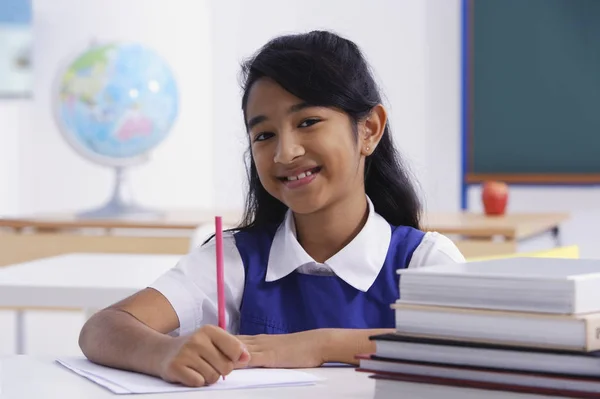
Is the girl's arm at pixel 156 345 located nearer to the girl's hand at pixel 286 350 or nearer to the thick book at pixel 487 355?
the girl's hand at pixel 286 350

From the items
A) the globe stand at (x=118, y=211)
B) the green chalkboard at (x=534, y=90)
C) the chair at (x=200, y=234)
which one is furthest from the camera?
the green chalkboard at (x=534, y=90)

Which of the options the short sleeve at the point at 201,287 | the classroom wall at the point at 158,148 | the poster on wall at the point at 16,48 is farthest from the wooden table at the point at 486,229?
the poster on wall at the point at 16,48

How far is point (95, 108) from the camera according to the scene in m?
3.54

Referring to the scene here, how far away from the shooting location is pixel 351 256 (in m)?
1.44

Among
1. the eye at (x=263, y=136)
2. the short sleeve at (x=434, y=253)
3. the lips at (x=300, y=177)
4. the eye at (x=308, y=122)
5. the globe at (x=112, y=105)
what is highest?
the globe at (x=112, y=105)

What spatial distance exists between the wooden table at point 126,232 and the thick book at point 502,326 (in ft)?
6.61

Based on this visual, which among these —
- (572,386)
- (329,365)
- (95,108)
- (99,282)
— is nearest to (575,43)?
(95,108)

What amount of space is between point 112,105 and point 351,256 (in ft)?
7.41

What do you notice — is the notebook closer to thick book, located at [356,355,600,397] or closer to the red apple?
thick book, located at [356,355,600,397]

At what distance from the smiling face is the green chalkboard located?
137 inches

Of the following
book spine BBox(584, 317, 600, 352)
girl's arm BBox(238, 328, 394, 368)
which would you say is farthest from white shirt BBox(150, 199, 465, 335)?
book spine BBox(584, 317, 600, 352)

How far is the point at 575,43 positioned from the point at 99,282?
3265 mm

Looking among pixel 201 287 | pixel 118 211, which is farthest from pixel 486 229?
pixel 201 287

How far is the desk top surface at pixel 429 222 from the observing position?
2.82 meters
